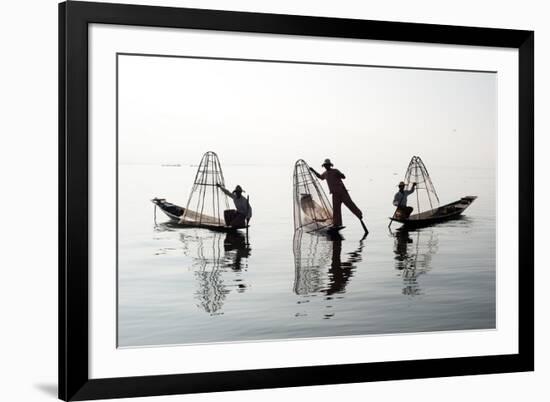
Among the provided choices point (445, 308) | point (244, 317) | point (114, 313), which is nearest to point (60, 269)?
point (114, 313)

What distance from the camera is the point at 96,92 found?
125 inches

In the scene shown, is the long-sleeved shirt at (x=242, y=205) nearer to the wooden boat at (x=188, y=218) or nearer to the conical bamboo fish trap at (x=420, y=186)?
the wooden boat at (x=188, y=218)

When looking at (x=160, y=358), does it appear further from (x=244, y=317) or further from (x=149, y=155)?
(x=149, y=155)

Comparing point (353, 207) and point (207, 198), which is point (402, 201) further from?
point (207, 198)

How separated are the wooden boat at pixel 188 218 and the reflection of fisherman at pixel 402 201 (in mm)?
664

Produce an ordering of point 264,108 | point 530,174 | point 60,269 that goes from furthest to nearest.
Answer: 1. point 530,174
2. point 264,108
3. point 60,269

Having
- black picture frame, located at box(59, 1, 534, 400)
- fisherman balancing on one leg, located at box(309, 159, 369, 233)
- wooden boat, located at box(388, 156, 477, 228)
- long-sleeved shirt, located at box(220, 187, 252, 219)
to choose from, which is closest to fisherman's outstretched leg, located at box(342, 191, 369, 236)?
fisherman balancing on one leg, located at box(309, 159, 369, 233)

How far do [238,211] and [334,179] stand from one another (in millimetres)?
407

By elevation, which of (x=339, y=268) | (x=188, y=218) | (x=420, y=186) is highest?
(x=420, y=186)

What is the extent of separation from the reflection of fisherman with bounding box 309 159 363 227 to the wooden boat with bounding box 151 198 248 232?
41cm

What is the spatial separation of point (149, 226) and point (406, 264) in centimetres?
103

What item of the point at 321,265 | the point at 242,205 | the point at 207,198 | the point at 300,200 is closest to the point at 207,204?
the point at 207,198

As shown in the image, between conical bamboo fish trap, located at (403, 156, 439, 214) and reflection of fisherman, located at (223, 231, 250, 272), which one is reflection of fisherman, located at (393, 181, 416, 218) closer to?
conical bamboo fish trap, located at (403, 156, 439, 214)

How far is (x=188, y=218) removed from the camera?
328 centimetres
